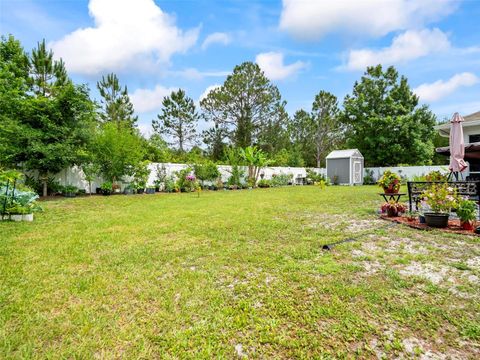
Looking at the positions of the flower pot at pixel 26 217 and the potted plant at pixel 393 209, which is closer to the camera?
the flower pot at pixel 26 217

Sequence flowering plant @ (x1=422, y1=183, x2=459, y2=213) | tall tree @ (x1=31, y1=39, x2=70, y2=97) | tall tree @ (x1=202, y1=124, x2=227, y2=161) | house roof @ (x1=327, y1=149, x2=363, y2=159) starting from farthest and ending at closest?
1. tall tree @ (x1=202, y1=124, x2=227, y2=161)
2. house roof @ (x1=327, y1=149, x2=363, y2=159)
3. tall tree @ (x1=31, y1=39, x2=70, y2=97)
4. flowering plant @ (x1=422, y1=183, x2=459, y2=213)

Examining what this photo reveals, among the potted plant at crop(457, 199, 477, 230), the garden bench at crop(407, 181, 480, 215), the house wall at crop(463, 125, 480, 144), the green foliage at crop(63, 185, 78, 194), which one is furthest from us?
the house wall at crop(463, 125, 480, 144)

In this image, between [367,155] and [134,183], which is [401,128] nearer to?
[367,155]

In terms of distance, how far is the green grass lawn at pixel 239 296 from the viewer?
6.17 feet

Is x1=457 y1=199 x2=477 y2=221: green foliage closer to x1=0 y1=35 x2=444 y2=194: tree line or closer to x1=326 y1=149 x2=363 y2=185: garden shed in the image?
x1=0 y1=35 x2=444 y2=194: tree line

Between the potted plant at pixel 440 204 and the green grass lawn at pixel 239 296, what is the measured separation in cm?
52

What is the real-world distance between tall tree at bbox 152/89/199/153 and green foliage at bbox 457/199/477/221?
25.3 m

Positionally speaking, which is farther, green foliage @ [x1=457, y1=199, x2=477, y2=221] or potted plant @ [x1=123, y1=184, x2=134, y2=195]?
potted plant @ [x1=123, y1=184, x2=134, y2=195]

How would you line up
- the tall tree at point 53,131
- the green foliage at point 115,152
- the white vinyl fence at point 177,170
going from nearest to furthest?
the tall tree at point 53,131
the white vinyl fence at point 177,170
the green foliage at point 115,152

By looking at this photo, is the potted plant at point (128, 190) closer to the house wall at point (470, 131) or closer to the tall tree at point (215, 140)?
the tall tree at point (215, 140)

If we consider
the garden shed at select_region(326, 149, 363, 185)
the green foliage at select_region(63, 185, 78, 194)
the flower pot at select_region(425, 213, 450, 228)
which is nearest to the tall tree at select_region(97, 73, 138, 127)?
the green foliage at select_region(63, 185, 78, 194)

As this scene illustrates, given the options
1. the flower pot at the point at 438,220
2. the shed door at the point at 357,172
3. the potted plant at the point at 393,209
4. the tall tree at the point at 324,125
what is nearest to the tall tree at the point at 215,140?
the shed door at the point at 357,172

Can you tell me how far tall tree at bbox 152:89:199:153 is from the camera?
26.6m

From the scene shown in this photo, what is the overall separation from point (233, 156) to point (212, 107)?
9.90 meters
